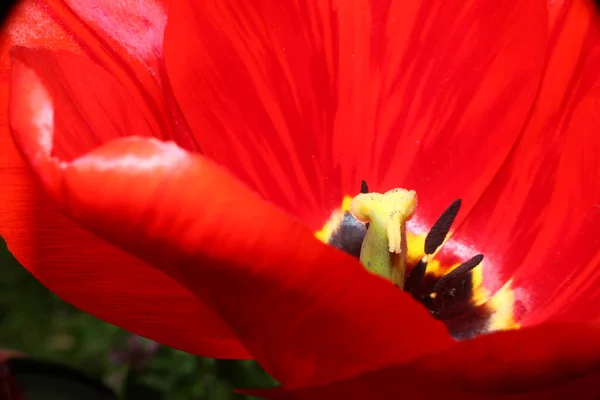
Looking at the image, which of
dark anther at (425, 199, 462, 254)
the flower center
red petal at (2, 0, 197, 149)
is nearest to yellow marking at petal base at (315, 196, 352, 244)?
the flower center

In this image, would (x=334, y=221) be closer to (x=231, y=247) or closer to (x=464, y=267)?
(x=464, y=267)

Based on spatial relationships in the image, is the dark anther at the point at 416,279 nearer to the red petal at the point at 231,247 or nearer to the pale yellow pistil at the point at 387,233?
the pale yellow pistil at the point at 387,233

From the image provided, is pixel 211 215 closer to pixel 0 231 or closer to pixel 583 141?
pixel 0 231

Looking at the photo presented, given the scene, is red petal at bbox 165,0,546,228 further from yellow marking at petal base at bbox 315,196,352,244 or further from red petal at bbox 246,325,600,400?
red petal at bbox 246,325,600,400

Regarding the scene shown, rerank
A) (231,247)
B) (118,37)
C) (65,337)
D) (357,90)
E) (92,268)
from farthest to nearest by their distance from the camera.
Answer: (65,337), (357,90), (118,37), (92,268), (231,247)

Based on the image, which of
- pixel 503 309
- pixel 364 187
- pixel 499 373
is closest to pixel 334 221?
pixel 364 187

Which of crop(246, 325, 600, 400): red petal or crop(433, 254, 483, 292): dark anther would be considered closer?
crop(246, 325, 600, 400): red petal

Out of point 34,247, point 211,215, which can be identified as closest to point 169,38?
point 34,247
